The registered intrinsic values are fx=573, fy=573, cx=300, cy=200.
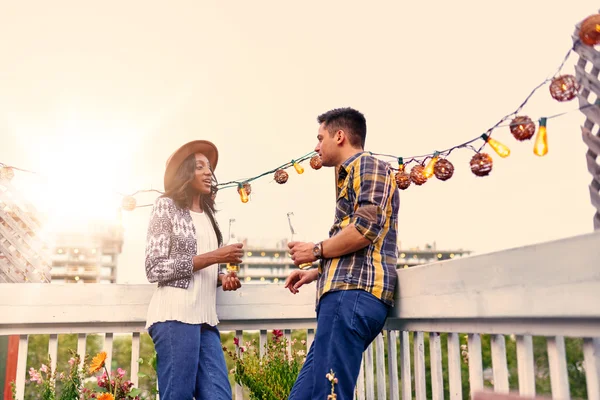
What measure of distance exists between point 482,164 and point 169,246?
7.31ft

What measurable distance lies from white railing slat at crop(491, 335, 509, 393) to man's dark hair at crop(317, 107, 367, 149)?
3.12 ft

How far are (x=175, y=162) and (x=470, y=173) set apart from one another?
6.81 feet

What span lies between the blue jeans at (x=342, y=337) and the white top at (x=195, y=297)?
652 mm

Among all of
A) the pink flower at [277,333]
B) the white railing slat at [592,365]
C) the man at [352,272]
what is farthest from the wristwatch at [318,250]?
the pink flower at [277,333]

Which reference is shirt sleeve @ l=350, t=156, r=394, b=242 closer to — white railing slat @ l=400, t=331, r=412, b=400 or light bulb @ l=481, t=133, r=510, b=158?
white railing slat @ l=400, t=331, r=412, b=400

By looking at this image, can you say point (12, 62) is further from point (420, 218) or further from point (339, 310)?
point (420, 218)

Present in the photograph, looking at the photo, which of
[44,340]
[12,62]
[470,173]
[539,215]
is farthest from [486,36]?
[539,215]

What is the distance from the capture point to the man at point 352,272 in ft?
6.52

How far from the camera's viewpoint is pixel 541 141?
10.4ft

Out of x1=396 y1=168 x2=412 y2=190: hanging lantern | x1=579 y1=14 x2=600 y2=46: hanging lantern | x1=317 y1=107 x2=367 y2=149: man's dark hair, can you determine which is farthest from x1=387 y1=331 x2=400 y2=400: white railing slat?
x1=579 y1=14 x2=600 y2=46: hanging lantern

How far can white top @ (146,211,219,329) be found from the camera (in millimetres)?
2422

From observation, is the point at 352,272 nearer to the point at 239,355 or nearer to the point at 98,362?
the point at 239,355

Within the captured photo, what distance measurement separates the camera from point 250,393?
3043 mm

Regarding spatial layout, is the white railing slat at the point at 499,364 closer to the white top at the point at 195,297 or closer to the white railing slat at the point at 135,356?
the white top at the point at 195,297
